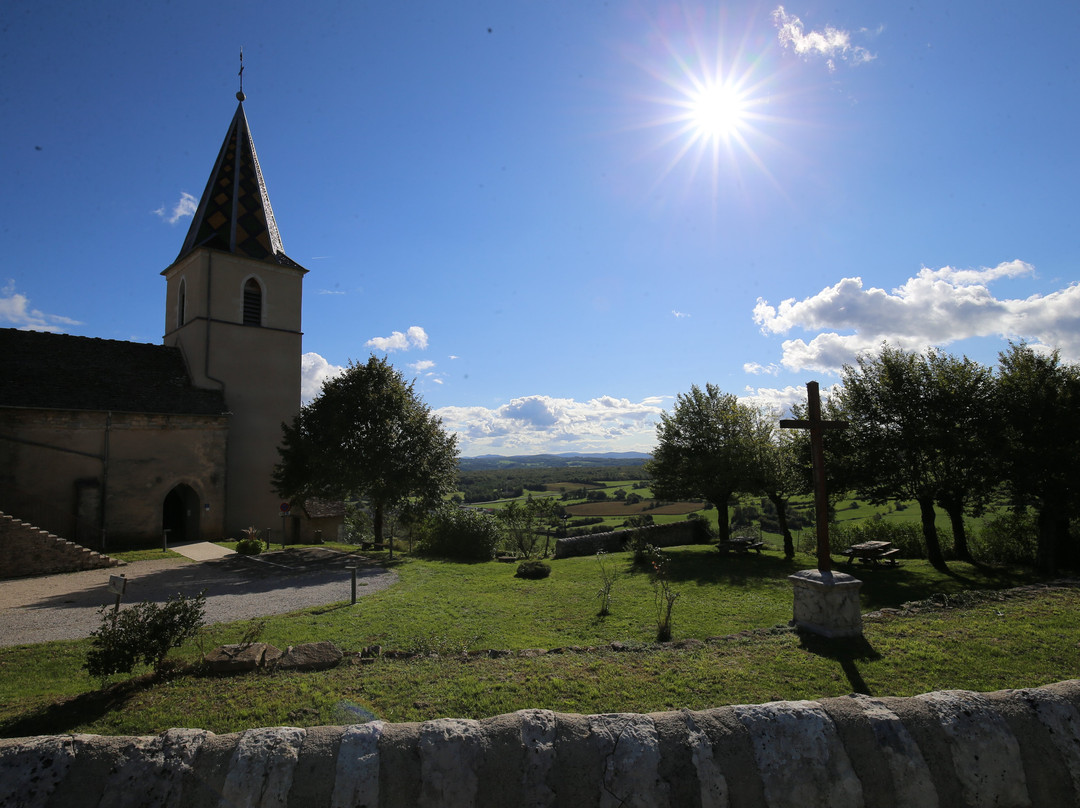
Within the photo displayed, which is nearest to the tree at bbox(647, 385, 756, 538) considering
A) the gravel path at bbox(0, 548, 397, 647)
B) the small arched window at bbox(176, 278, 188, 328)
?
the gravel path at bbox(0, 548, 397, 647)

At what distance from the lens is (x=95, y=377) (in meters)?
21.7

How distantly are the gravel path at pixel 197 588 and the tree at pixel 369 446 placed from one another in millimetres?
2948

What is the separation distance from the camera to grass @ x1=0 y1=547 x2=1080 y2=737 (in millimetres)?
5082

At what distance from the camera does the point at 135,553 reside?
19281mm

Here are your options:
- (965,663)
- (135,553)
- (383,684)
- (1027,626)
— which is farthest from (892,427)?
(135,553)

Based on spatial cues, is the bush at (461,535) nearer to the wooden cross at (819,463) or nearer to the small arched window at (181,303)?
the wooden cross at (819,463)

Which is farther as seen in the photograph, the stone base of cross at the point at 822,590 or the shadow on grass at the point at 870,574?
the shadow on grass at the point at 870,574

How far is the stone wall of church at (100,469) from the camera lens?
744 inches

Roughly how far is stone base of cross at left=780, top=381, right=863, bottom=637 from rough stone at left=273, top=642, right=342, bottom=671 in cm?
620

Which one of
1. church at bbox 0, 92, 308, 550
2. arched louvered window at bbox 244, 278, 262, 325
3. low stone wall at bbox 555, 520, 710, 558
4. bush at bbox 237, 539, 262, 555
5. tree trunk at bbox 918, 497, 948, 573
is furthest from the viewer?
arched louvered window at bbox 244, 278, 262, 325

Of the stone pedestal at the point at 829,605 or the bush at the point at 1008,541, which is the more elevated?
the stone pedestal at the point at 829,605

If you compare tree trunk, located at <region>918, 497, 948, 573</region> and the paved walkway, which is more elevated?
tree trunk, located at <region>918, 497, 948, 573</region>

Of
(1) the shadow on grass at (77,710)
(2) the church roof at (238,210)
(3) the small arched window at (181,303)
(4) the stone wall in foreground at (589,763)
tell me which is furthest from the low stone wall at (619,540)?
(3) the small arched window at (181,303)

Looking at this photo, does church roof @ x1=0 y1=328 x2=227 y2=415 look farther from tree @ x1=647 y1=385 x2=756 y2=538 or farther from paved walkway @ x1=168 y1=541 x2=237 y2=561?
tree @ x1=647 y1=385 x2=756 y2=538
